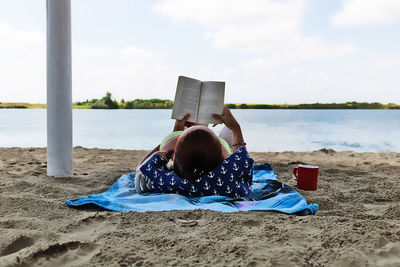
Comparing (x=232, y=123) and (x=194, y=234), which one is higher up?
(x=232, y=123)

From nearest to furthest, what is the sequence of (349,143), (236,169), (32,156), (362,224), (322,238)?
(322,238)
(362,224)
(236,169)
(32,156)
(349,143)

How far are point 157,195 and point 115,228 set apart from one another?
0.65 metres

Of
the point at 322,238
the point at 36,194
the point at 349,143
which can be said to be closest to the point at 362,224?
the point at 322,238

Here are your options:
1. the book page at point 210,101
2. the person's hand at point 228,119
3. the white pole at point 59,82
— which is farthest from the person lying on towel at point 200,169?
the white pole at point 59,82

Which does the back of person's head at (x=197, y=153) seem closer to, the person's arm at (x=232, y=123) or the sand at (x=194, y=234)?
the person's arm at (x=232, y=123)

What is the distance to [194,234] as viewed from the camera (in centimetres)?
157

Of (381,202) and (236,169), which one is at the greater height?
(236,169)

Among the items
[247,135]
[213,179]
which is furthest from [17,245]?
[247,135]

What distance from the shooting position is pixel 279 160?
4.67 meters

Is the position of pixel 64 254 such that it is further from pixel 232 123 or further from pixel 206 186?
pixel 232 123

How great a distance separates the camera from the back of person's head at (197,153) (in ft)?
7.08

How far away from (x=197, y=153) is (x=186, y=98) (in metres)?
0.56

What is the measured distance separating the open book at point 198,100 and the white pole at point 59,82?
3.83 ft

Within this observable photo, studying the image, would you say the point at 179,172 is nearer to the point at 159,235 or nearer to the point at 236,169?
the point at 236,169
